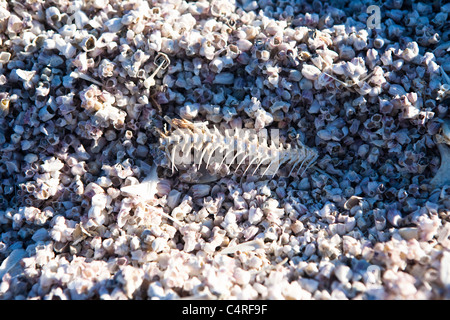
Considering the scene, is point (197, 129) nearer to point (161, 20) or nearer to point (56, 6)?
point (161, 20)

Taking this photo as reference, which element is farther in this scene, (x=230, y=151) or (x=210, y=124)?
(x=210, y=124)

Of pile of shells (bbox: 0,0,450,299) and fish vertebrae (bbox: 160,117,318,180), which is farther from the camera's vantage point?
fish vertebrae (bbox: 160,117,318,180)

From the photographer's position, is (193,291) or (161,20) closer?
(193,291)

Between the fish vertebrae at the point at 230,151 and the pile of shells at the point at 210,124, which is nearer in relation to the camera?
the pile of shells at the point at 210,124

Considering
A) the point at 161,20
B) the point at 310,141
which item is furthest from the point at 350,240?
the point at 161,20
